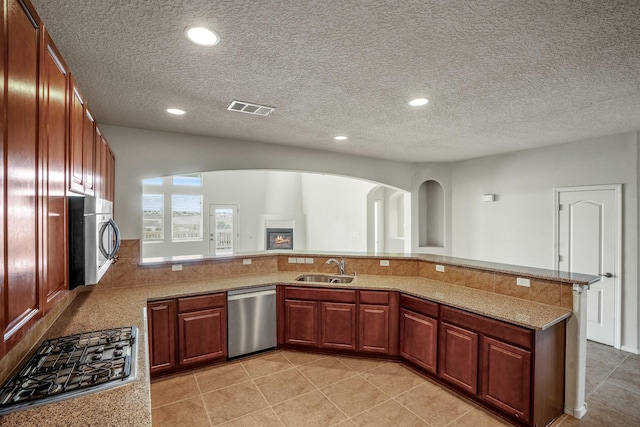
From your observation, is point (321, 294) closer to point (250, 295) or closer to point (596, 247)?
point (250, 295)

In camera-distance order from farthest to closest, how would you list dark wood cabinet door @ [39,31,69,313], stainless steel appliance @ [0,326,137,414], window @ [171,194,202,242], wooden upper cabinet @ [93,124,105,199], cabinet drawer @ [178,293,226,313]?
window @ [171,194,202,242]
cabinet drawer @ [178,293,226,313]
wooden upper cabinet @ [93,124,105,199]
stainless steel appliance @ [0,326,137,414]
dark wood cabinet door @ [39,31,69,313]

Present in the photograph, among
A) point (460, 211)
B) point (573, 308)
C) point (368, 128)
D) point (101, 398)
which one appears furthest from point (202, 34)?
point (460, 211)

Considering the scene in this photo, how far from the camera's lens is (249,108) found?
2936mm

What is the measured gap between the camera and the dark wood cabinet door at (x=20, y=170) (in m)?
0.90

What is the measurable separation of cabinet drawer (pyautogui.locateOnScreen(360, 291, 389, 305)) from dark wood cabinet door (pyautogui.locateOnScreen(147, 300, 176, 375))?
195 cm

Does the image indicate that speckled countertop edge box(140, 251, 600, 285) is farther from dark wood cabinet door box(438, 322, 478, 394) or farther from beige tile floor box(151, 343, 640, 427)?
beige tile floor box(151, 343, 640, 427)

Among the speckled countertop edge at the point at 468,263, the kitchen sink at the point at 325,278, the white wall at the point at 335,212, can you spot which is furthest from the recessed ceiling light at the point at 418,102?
the white wall at the point at 335,212

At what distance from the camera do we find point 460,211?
586cm

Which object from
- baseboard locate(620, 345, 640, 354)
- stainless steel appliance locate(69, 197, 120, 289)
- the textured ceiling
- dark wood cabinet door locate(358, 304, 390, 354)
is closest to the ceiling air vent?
the textured ceiling

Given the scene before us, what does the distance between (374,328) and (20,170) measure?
3204 mm

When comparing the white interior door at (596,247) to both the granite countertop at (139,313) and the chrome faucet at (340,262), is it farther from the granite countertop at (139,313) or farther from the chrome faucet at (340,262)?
the chrome faucet at (340,262)

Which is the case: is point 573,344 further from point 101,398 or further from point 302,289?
point 101,398

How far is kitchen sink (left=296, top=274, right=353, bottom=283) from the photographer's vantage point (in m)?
3.89

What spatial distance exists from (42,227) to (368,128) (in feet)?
10.2
